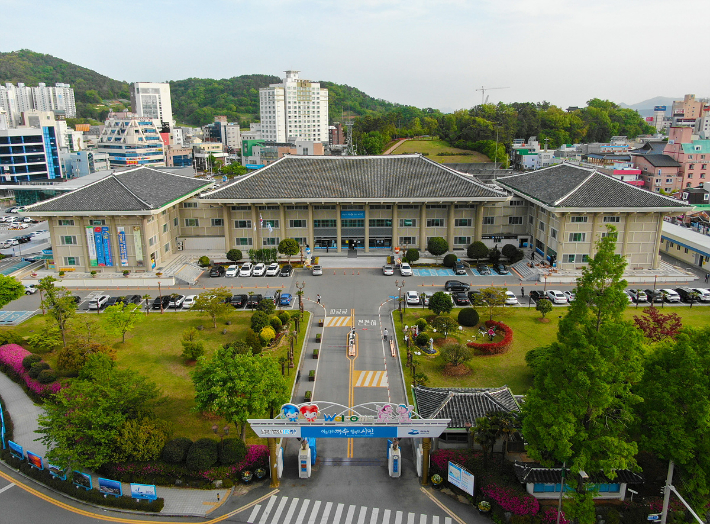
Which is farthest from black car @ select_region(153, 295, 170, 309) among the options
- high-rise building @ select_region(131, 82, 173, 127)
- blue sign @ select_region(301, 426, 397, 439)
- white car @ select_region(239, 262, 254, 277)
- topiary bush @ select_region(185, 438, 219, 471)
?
high-rise building @ select_region(131, 82, 173, 127)

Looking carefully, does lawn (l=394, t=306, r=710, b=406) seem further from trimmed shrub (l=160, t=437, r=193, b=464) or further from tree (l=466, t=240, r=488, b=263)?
trimmed shrub (l=160, t=437, r=193, b=464)

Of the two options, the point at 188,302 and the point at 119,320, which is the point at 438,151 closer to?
the point at 188,302

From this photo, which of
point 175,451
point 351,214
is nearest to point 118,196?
point 351,214

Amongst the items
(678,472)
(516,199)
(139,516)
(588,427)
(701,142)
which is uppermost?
(701,142)

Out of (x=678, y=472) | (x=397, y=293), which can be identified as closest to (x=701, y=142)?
(x=397, y=293)

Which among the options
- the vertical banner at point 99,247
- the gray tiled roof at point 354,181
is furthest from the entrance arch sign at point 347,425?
Answer: the vertical banner at point 99,247

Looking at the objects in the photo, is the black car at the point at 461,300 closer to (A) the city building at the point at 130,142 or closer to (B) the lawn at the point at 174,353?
(B) the lawn at the point at 174,353

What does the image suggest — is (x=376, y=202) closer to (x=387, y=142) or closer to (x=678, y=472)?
(x=678, y=472)
